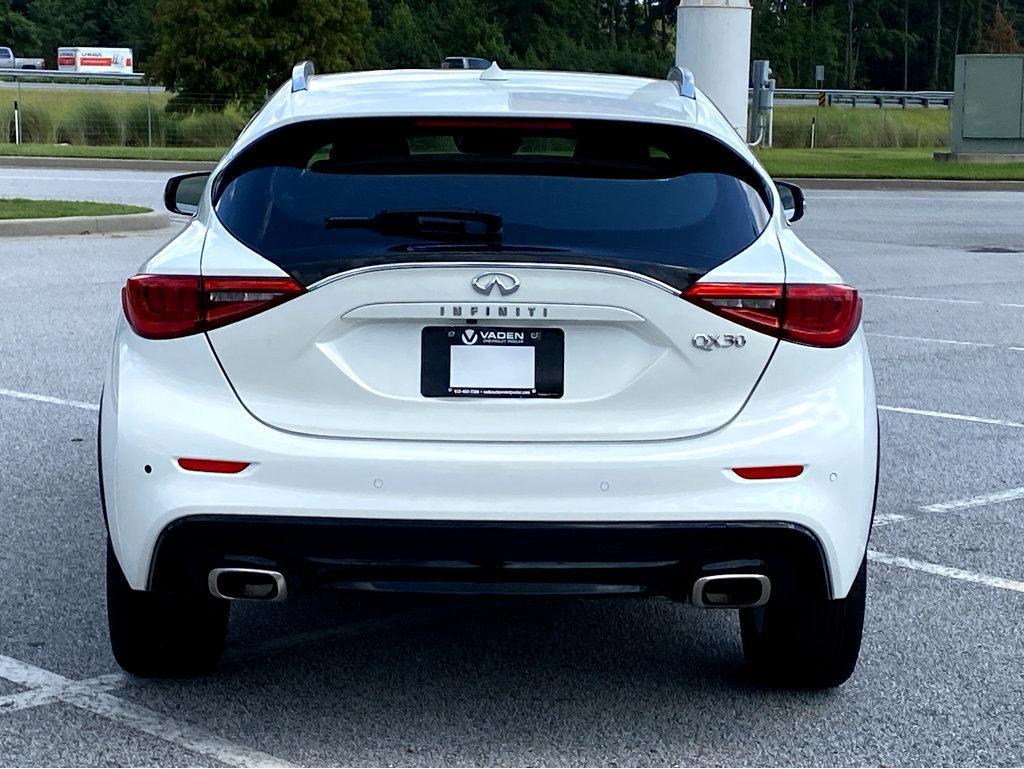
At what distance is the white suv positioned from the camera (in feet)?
13.0

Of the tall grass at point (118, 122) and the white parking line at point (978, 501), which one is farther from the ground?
the white parking line at point (978, 501)

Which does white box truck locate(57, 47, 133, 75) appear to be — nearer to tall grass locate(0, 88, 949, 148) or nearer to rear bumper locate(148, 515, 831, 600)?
tall grass locate(0, 88, 949, 148)

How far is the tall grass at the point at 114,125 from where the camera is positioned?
41.5 metres

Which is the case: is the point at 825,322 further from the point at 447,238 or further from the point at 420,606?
the point at 420,606

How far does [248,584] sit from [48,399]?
16.9 ft

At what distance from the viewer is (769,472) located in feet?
13.3

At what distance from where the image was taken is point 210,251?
4.16m

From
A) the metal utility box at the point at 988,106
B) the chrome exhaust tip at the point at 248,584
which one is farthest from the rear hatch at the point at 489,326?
the metal utility box at the point at 988,106

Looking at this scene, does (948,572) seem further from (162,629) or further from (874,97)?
(874,97)

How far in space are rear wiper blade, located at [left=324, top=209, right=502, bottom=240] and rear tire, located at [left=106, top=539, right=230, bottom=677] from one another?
40.6 inches

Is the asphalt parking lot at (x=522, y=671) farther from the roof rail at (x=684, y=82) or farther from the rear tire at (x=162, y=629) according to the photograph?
the roof rail at (x=684, y=82)

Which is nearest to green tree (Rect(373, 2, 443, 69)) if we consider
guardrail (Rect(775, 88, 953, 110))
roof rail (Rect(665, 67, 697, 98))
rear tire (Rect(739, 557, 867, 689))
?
guardrail (Rect(775, 88, 953, 110))

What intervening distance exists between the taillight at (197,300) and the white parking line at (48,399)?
4611mm

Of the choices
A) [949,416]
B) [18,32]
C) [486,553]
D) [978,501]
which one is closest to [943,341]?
[949,416]
